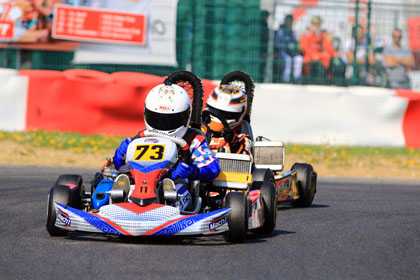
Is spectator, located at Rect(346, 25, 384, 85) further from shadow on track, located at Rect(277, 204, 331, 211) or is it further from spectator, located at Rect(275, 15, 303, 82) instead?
shadow on track, located at Rect(277, 204, 331, 211)

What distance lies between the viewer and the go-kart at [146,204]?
23.8 ft

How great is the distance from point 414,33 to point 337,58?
1104 millimetres

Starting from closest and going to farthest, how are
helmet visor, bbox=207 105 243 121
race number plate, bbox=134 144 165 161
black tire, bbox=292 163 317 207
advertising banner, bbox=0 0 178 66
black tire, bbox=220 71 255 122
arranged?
1. race number plate, bbox=134 144 165 161
2. helmet visor, bbox=207 105 243 121
3. black tire, bbox=292 163 317 207
4. black tire, bbox=220 71 255 122
5. advertising banner, bbox=0 0 178 66

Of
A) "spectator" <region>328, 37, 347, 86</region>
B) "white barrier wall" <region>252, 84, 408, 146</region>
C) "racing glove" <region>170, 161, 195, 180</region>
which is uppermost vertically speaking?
"racing glove" <region>170, 161, 195, 180</region>

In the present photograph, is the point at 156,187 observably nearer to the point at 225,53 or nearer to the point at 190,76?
Answer: the point at 190,76

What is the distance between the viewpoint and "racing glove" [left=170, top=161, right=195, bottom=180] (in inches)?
313

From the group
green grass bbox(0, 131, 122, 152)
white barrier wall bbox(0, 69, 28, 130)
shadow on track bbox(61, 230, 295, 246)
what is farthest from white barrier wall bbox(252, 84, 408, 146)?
shadow on track bbox(61, 230, 295, 246)

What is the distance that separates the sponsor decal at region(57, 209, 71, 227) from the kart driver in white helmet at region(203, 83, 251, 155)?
297cm

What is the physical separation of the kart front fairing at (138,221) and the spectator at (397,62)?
9.65 metres

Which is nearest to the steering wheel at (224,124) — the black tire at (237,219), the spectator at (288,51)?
the black tire at (237,219)

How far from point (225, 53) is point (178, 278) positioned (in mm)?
10733

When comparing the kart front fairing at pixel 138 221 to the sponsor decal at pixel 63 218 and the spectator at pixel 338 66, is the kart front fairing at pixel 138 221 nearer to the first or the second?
the sponsor decal at pixel 63 218

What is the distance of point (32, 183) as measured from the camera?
39.0 ft

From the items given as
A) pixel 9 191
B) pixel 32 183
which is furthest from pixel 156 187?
pixel 32 183
